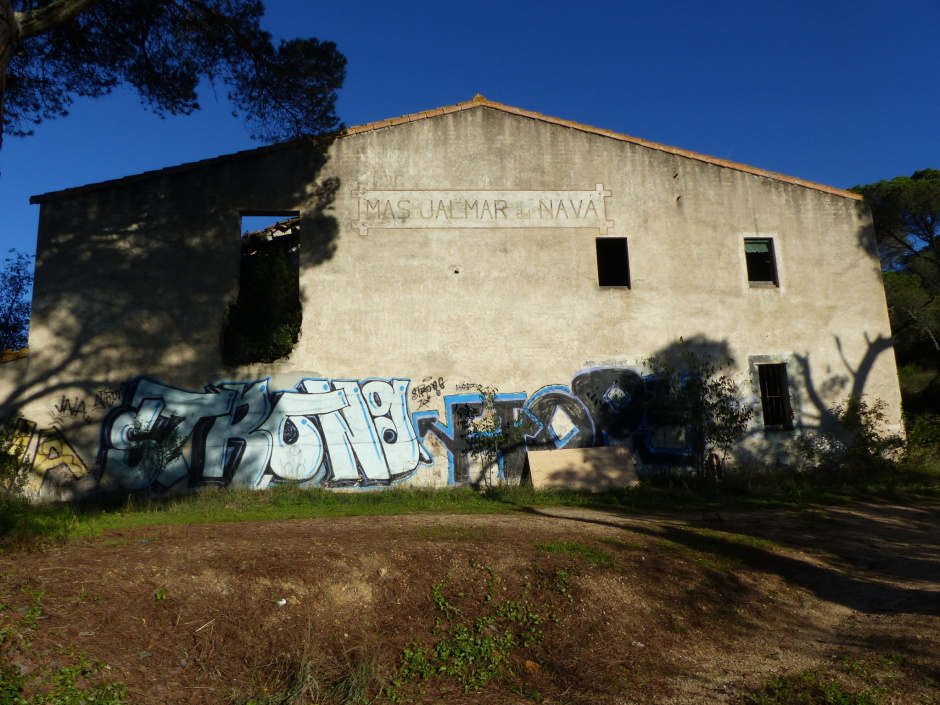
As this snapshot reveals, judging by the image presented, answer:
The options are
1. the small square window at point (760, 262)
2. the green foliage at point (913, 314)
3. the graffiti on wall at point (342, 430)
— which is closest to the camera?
the graffiti on wall at point (342, 430)

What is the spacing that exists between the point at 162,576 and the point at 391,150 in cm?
914

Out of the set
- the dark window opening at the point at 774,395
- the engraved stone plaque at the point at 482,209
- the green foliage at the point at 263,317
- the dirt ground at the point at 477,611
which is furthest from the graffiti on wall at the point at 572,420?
the dirt ground at the point at 477,611

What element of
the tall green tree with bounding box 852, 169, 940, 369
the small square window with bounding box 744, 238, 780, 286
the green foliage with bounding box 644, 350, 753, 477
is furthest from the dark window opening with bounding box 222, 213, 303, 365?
the tall green tree with bounding box 852, 169, 940, 369

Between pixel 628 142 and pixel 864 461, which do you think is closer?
pixel 864 461

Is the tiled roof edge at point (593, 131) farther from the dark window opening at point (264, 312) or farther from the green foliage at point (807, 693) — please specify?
the green foliage at point (807, 693)

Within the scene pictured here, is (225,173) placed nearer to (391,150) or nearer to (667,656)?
(391,150)

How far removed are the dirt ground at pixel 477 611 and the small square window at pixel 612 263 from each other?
7.06m

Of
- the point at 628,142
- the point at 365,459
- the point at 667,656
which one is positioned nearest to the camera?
the point at 667,656

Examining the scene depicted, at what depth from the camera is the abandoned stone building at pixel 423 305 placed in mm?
11508

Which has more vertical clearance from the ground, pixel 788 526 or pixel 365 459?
pixel 365 459

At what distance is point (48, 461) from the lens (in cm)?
1112

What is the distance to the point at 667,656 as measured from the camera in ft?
18.0

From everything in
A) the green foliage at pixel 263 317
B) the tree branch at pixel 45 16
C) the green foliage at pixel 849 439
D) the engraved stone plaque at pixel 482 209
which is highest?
the tree branch at pixel 45 16

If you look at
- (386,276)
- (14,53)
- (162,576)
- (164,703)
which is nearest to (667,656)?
(164,703)
